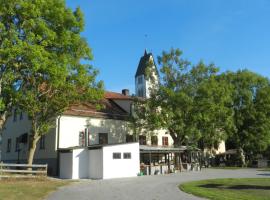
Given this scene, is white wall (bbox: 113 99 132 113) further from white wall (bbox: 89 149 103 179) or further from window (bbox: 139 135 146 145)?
white wall (bbox: 89 149 103 179)

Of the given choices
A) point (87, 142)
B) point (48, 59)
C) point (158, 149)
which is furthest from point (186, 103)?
point (48, 59)

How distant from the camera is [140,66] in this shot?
58812mm

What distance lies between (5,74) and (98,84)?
26.3 feet

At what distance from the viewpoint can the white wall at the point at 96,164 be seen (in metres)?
28.4

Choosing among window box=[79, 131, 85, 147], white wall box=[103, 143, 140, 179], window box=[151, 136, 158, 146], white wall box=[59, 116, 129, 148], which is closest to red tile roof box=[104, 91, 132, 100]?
white wall box=[59, 116, 129, 148]

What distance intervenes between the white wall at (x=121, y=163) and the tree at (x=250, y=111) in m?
21.3

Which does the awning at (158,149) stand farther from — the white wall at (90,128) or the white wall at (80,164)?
the white wall at (80,164)

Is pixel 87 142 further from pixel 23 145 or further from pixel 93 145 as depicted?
pixel 23 145

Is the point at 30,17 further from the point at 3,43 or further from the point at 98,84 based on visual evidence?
the point at 98,84

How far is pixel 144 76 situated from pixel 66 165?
1502 centimetres

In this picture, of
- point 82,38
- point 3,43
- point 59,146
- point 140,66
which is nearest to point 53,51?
point 82,38

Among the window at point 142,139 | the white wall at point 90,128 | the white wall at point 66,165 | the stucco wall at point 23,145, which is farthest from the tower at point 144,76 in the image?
the white wall at point 66,165

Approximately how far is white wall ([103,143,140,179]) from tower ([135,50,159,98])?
9.86 m

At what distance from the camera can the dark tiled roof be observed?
33219mm
